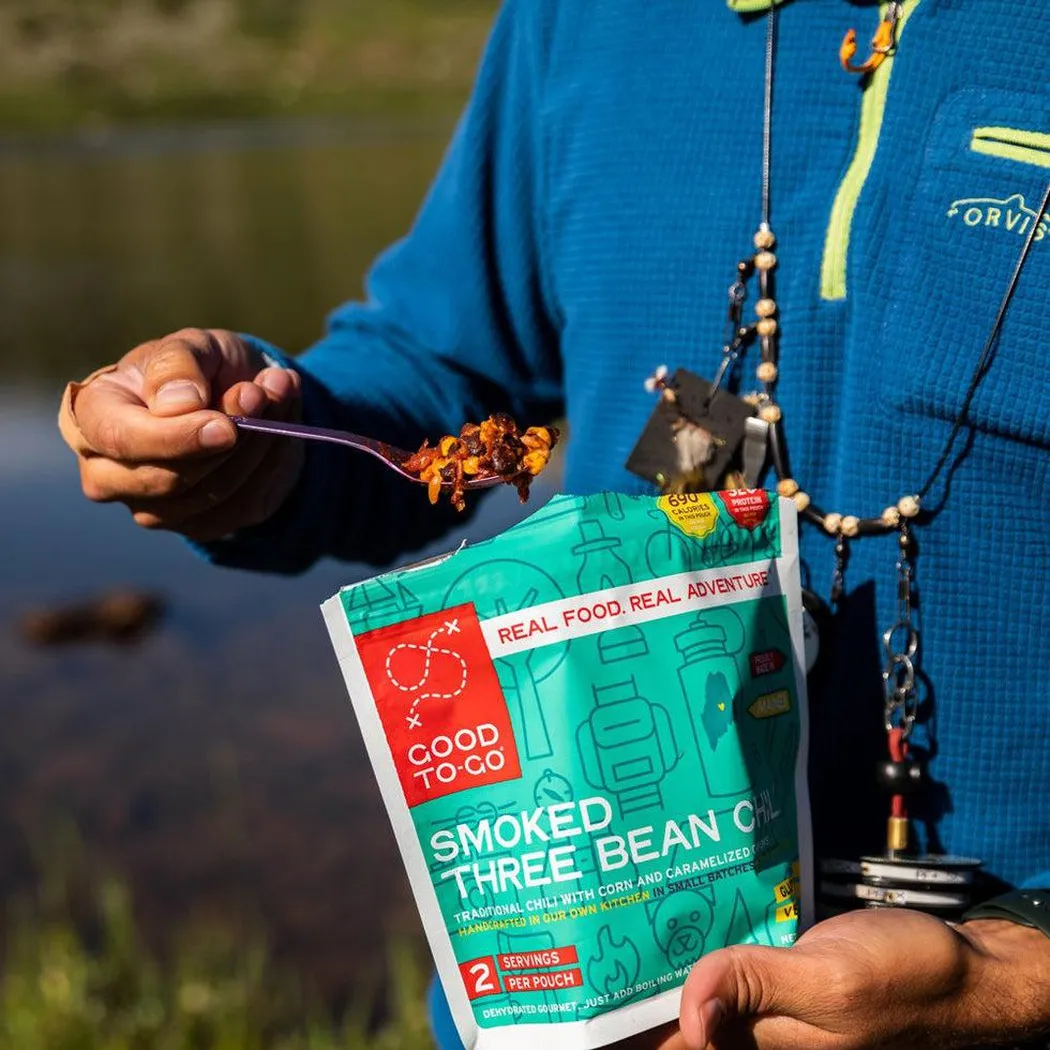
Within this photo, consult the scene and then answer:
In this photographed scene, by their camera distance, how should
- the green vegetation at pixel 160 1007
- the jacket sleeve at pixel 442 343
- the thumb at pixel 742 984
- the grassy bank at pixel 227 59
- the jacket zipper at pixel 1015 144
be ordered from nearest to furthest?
1. the thumb at pixel 742 984
2. the jacket zipper at pixel 1015 144
3. the jacket sleeve at pixel 442 343
4. the green vegetation at pixel 160 1007
5. the grassy bank at pixel 227 59

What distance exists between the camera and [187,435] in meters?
1.25

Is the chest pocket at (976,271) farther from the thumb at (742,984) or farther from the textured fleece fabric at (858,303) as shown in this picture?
the thumb at (742,984)

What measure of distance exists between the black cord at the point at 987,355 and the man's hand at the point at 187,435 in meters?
0.69

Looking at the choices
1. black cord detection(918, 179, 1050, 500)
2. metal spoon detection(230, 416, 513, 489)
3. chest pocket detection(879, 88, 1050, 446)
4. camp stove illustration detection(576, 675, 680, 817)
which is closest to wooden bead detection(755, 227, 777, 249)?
chest pocket detection(879, 88, 1050, 446)

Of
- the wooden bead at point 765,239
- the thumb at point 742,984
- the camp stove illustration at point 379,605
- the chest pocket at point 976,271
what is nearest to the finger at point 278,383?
the camp stove illustration at point 379,605

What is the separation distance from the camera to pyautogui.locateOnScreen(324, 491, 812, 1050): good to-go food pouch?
1.09 meters

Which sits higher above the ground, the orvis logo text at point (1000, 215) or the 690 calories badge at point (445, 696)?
the orvis logo text at point (1000, 215)

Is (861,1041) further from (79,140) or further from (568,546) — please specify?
(79,140)

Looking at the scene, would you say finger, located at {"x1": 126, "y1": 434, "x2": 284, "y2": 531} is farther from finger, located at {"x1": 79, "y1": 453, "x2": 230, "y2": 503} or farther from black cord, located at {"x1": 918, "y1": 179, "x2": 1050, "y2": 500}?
black cord, located at {"x1": 918, "y1": 179, "x2": 1050, "y2": 500}

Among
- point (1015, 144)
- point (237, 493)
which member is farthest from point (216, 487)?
point (1015, 144)

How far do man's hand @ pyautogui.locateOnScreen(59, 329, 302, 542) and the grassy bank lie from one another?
4641 cm

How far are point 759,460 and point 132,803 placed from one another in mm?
5223

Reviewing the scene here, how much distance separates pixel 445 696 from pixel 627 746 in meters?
0.16

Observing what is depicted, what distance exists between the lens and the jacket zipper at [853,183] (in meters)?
1.26
